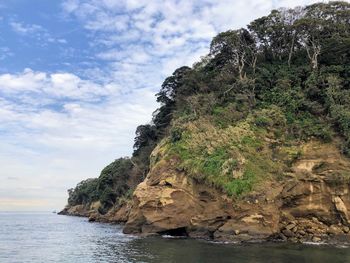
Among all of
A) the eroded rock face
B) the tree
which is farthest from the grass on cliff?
the tree

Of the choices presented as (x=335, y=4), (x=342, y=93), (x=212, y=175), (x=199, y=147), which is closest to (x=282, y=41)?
(x=335, y=4)

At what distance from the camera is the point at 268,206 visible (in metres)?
38.8

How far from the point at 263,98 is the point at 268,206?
17.4 m

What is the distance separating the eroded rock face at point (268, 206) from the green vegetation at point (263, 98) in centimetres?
124

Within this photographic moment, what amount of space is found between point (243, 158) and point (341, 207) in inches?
413

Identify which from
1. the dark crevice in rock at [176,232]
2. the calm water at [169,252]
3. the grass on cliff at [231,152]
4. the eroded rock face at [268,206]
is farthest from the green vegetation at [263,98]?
the calm water at [169,252]

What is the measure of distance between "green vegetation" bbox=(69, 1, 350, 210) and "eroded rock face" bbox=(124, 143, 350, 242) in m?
1.24

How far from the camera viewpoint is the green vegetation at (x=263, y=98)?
43750 mm

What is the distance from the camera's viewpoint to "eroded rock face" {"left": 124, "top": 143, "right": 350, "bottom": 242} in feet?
127

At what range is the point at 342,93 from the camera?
47.1 meters

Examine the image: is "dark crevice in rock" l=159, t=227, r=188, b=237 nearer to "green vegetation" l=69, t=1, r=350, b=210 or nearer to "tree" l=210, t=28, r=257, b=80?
"green vegetation" l=69, t=1, r=350, b=210

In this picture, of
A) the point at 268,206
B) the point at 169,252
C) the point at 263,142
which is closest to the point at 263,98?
the point at 263,142

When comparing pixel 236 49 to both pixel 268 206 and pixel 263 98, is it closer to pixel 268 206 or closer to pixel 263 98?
pixel 263 98

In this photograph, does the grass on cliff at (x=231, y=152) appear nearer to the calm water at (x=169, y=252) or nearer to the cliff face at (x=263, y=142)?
the cliff face at (x=263, y=142)
